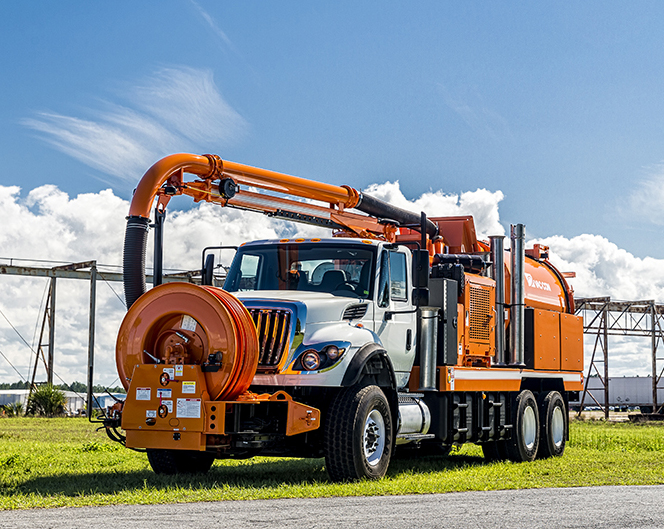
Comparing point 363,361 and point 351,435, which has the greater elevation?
point 363,361

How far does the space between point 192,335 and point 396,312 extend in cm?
311

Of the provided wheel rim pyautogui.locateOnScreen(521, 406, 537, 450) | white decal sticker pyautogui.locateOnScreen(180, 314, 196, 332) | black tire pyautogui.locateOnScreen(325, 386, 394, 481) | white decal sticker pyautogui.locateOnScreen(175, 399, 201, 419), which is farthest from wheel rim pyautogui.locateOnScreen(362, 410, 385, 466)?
wheel rim pyautogui.locateOnScreen(521, 406, 537, 450)

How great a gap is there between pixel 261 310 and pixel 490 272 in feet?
20.3

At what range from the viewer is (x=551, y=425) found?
1772 centimetres

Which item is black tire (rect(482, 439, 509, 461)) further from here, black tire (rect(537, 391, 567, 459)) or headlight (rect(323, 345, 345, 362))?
headlight (rect(323, 345, 345, 362))

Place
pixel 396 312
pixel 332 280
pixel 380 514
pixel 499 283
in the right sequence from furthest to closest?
pixel 499 283 → pixel 396 312 → pixel 332 280 → pixel 380 514

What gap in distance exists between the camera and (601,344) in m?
45.5

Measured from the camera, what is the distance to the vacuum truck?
10797 mm

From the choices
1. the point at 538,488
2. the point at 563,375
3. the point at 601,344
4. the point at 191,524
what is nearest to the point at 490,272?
the point at 563,375

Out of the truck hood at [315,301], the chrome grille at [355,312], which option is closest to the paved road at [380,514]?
the truck hood at [315,301]

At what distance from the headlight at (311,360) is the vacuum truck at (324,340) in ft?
0.05

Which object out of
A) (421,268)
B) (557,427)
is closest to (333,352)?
(421,268)

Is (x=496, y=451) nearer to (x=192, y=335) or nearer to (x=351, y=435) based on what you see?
(x=351, y=435)

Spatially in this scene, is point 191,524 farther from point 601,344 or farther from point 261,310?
point 601,344
